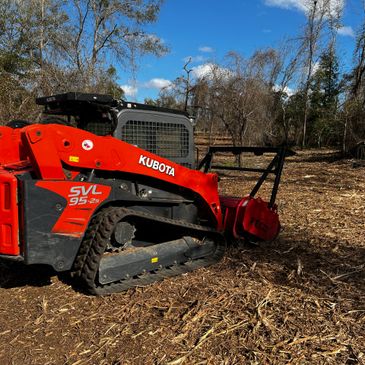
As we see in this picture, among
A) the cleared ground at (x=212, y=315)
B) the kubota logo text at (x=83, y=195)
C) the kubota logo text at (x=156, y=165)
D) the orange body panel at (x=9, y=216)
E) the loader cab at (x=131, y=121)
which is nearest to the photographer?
the cleared ground at (x=212, y=315)

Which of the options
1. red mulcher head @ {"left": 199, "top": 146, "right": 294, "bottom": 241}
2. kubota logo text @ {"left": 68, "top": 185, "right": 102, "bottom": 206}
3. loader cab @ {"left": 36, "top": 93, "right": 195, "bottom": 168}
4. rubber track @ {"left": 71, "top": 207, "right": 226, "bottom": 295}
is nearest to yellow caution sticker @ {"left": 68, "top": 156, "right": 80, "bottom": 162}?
kubota logo text @ {"left": 68, "top": 185, "right": 102, "bottom": 206}

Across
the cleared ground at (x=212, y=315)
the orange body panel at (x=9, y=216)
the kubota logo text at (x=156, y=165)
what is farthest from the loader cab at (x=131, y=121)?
the cleared ground at (x=212, y=315)

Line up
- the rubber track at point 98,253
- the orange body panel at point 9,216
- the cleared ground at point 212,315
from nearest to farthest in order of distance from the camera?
the cleared ground at point 212,315
the orange body panel at point 9,216
the rubber track at point 98,253

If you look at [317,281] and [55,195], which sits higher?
[55,195]

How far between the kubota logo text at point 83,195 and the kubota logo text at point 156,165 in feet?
1.82

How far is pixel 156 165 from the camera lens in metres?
4.04

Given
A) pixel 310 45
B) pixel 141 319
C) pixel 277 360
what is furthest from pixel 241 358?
pixel 310 45

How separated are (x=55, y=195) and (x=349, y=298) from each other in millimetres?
2746

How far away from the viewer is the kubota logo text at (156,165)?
392 centimetres

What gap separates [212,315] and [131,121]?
2063 mm

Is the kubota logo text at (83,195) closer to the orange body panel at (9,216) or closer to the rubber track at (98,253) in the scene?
the rubber track at (98,253)

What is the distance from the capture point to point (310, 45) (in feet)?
88.4

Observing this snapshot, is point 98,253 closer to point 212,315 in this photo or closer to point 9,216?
point 9,216

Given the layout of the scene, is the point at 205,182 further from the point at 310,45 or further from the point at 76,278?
the point at 310,45
